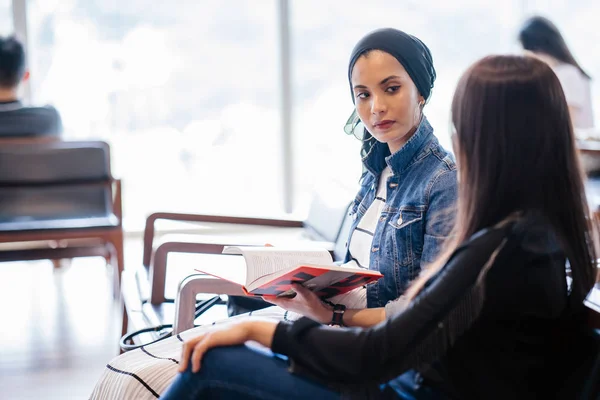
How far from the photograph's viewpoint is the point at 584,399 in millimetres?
1125

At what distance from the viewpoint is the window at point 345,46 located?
17.5 feet

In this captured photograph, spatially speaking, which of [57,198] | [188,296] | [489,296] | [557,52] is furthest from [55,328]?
[557,52]

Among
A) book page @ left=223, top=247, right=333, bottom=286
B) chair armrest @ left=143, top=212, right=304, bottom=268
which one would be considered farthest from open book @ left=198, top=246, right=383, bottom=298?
chair armrest @ left=143, top=212, right=304, bottom=268

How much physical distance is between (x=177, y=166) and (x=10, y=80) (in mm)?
1776

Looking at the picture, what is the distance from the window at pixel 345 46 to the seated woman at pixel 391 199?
3.52m

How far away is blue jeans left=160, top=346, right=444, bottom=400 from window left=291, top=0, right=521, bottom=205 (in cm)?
412

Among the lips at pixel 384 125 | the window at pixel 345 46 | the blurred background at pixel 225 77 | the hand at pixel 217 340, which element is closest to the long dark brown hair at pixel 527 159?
the hand at pixel 217 340

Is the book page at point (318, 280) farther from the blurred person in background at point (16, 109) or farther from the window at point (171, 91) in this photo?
the window at point (171, 91)

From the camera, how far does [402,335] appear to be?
45.4 inches

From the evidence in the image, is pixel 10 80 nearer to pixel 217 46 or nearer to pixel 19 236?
pixel 19 236

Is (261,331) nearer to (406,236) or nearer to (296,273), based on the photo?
(296,273)

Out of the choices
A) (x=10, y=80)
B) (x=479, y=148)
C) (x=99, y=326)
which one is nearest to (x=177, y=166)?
(x=10, y=80)

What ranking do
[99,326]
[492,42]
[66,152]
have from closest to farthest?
[99,326]
[66,152]
[492,42]

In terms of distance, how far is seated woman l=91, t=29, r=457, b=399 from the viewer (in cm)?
158
